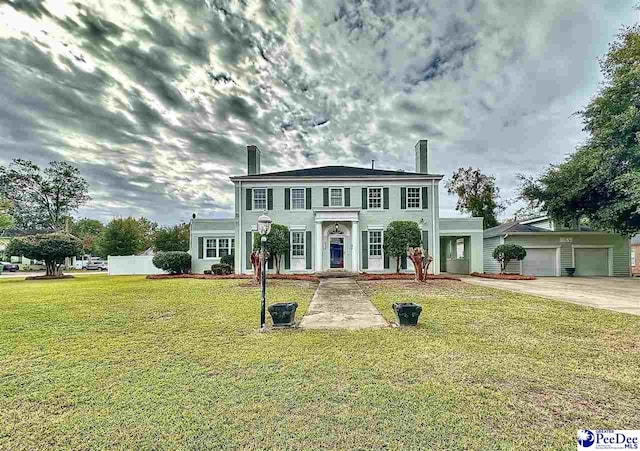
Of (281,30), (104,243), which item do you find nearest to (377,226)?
(281,30)

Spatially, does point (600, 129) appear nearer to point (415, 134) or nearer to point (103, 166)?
point (415, 134)

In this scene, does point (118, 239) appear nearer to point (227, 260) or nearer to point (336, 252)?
point (227, 260)

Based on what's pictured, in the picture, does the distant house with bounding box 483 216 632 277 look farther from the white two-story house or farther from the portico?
the portico

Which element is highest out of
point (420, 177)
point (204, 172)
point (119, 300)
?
point (204, 172)

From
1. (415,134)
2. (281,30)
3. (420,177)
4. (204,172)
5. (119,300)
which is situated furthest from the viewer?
(204,172)

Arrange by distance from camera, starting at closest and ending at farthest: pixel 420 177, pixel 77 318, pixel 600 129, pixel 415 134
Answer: pixel 77 318, pixel 600 129, pixel 420 177, pixel 415 134

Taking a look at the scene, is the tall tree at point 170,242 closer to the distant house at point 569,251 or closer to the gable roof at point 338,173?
the gable roof at point 338,173

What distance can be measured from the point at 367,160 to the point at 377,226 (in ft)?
24.2

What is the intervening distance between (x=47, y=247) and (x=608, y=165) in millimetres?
31278

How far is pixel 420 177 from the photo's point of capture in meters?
18.2

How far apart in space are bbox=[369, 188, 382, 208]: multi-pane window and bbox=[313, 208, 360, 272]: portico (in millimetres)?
1322

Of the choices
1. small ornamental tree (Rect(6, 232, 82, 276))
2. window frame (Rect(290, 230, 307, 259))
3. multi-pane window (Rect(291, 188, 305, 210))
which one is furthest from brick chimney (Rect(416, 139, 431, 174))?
small ornamental tree (Rect(6, 232, 82, 276))

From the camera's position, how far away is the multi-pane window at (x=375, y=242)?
721 inches

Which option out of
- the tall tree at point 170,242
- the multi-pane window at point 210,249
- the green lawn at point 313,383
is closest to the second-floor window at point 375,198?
the multi-pane window at point 210,249
